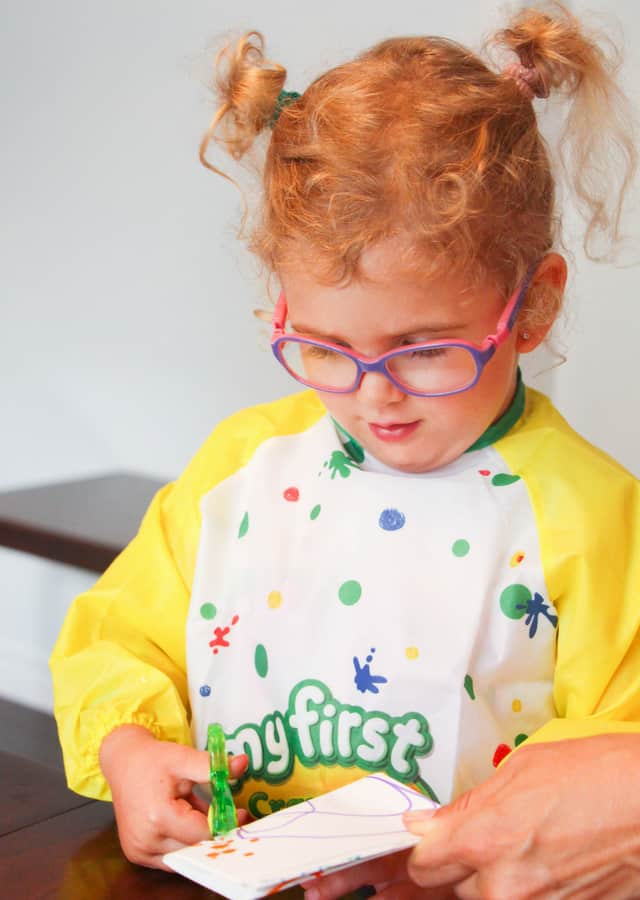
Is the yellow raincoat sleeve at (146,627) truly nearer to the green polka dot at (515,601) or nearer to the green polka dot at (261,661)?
the green polka dot at (261,661)

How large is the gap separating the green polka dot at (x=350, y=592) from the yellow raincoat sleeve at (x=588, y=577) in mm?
189

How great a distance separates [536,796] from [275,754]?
0.32 meters

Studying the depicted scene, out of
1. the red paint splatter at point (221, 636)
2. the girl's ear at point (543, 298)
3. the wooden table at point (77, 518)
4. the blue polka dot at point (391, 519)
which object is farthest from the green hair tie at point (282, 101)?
the wooden table at point (77, 518)

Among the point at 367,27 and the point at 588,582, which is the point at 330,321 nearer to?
the point at 588,582

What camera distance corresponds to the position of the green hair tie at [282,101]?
48.6 inches

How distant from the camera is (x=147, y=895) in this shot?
1.12m

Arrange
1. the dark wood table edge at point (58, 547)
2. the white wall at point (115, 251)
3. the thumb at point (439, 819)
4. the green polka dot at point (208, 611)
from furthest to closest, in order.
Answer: the white wall at point (115, 251) → the dark wood table edge at point (58, 547) → the green polka dot at point (208, 611) → the thumb at point (439, 819)

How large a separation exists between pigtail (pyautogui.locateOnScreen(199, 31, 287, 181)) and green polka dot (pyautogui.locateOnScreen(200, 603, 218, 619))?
454mm

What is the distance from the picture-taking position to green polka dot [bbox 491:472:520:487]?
1.24 meters

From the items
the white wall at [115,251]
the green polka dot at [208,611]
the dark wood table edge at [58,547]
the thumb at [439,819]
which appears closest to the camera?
the thumb at [439,819]

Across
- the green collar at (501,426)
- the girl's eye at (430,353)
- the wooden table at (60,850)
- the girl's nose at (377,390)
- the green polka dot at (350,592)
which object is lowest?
the wooden table at (60,850)

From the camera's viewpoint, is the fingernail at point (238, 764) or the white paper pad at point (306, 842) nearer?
the white paper pad at point (306, 842)

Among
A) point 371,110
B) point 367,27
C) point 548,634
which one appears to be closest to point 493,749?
point 548,634

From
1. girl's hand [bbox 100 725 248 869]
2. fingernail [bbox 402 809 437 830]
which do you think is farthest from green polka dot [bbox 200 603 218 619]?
fingernail [bbox 402 809 437 830]
